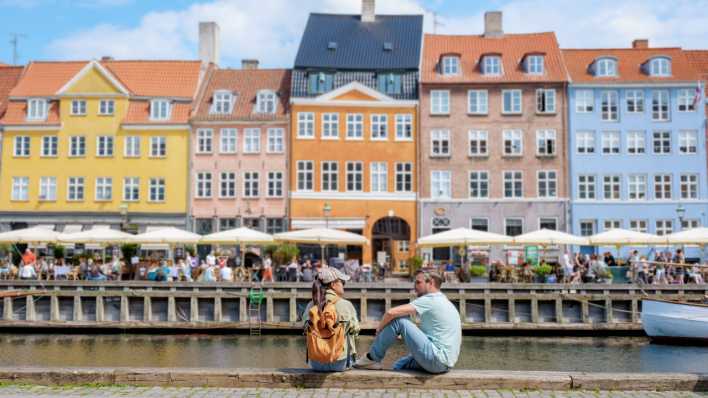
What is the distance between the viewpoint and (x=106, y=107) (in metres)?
42.4

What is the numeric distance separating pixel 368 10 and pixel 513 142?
38.4 ft

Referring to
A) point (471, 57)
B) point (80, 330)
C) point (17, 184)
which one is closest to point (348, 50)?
point (471, 57)

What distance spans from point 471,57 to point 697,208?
14.5m

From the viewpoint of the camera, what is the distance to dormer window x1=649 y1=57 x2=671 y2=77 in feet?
138

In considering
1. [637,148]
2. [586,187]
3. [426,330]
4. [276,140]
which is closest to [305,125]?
[276,140]

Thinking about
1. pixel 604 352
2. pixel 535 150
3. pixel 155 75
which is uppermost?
pixel 155 75

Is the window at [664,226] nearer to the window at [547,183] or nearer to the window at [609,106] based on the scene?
the window at [547,183]

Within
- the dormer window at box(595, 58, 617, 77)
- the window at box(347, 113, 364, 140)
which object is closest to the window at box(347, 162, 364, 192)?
the window at box(347, 113, 364, 140)

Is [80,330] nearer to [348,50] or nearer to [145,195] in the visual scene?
[145,195]

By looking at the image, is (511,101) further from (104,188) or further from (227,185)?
(104,188)

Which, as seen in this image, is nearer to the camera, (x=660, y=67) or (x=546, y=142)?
(x=546, y=142)

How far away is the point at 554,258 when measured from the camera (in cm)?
3994

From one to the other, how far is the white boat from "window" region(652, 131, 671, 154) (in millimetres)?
22556

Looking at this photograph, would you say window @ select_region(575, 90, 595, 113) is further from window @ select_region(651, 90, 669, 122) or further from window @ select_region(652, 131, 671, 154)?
window @ select_region(652, 131, 671, 154)
